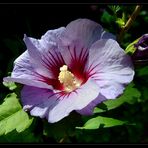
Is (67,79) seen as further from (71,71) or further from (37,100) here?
(37,100)

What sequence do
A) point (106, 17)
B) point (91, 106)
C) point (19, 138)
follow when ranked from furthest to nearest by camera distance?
1. point (106, 17)
2. point (19, 138)
3. point (91, 106)

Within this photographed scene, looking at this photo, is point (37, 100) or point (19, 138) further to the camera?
point (19, 138)

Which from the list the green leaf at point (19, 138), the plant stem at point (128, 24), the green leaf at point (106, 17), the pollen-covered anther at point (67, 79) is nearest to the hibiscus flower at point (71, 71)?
the pollen-covered anther at point (67, 79)

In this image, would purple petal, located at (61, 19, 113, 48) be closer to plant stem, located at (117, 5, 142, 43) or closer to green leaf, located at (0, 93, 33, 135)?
plant stem, located at (117, 5, 142, 43)

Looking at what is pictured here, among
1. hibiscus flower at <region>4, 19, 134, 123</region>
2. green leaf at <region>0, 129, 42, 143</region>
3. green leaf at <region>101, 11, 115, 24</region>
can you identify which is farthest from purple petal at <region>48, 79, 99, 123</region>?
green leaf at <region>101, 11, 115, 24</region>

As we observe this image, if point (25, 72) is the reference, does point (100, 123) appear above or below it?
below

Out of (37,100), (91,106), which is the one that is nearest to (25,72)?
(37,100)

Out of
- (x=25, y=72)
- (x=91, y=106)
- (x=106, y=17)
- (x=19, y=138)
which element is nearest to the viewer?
(x=91, y=106)

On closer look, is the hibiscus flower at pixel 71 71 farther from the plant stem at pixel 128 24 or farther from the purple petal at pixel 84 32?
the plant stem at pixel 128 24
